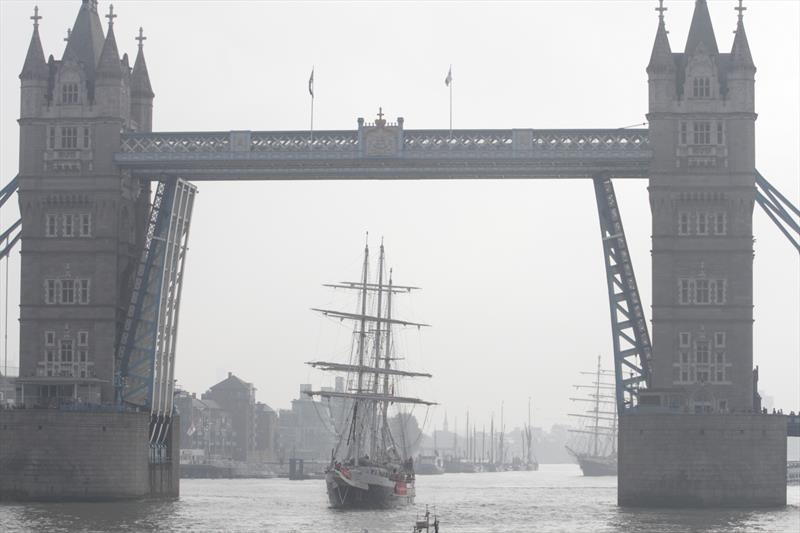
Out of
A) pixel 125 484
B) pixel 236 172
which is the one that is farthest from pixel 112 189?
pixel 125 484

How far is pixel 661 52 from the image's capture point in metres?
134

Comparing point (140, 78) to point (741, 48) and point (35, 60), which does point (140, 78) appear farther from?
point (741, 48)

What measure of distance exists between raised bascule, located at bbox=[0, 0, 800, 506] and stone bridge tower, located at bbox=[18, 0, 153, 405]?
0.10 m

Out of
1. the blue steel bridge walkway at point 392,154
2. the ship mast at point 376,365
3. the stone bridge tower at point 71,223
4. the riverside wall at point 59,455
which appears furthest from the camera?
the ship mast at point 376,365

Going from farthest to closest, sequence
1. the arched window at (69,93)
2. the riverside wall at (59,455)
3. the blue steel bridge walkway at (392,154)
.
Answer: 1. the arched window at (69,93)
2. the blue steel bridge walkway at (392,154)
3. the riverside wall at (59,455)

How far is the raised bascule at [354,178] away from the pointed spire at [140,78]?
4.04 meters

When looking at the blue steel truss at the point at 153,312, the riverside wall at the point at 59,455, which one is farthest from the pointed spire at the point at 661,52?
the riverside wall at the point at 59,455

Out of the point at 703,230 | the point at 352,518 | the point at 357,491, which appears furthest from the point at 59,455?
the point at 703,230

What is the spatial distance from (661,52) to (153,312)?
3859 cm

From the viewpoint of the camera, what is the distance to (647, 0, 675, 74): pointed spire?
133875mm

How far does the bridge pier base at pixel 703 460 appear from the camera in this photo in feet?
420

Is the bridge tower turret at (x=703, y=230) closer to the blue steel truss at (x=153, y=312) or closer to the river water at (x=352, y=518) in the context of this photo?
the river water at (x=352, y=518)

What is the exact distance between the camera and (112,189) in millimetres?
136500

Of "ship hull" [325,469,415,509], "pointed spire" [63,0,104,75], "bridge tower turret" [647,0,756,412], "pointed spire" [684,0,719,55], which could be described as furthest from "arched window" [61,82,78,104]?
"pointed spire" [684,0,719,55]
